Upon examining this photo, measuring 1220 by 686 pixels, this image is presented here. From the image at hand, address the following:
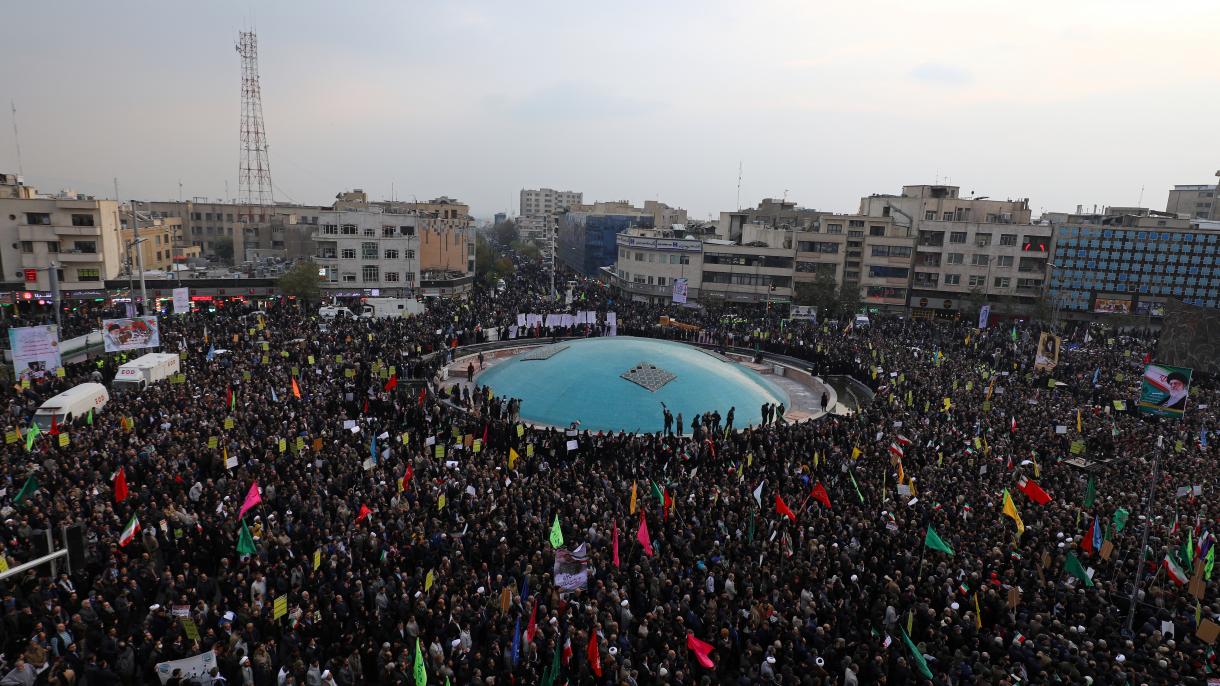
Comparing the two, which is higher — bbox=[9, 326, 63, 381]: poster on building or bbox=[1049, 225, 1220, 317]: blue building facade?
bbox=[1049, 225, 1220, 317]: blue building facade

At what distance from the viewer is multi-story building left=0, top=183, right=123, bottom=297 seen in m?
51.5

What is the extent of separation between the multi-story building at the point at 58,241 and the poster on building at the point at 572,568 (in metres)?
55.5

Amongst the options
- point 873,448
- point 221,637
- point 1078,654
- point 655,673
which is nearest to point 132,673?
point 221,637

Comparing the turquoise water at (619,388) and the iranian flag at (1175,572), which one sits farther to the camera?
the turquoise water at (619,388)

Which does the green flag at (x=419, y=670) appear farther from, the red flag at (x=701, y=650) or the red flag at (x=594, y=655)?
the red flag at (x=701, y=650)

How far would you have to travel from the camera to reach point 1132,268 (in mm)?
60125

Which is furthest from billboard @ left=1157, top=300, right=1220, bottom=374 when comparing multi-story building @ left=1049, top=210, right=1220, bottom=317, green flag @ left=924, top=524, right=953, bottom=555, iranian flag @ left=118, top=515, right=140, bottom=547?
iranian flag @ left=118, top=515, right=140, bottom=547

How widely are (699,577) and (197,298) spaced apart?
2248 inches

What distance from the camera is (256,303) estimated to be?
189 ft

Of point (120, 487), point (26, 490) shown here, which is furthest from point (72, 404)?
point (120, 487)

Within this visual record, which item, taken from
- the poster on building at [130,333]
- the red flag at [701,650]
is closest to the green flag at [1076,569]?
the red flag at [701,650]

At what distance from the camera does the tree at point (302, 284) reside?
183 feet

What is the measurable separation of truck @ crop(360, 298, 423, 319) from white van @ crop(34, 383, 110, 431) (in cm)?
2096

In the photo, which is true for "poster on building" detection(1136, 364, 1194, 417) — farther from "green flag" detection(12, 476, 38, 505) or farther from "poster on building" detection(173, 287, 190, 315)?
"poster on building" detection(173, 287, 190, 315)
